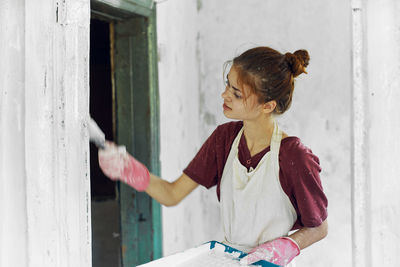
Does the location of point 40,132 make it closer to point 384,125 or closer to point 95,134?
point 95,134

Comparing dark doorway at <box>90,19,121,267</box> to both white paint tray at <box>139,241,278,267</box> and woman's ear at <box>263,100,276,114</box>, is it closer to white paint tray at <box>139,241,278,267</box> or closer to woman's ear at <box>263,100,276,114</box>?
white paint tray at <box>139,241,278,267</box>

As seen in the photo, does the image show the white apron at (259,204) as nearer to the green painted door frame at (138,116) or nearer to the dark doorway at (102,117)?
the green painted door frame at (138,116)

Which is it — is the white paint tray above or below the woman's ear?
below

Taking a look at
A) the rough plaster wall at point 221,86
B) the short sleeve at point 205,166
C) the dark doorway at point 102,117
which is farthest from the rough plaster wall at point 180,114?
the dark doorway at point 102,117

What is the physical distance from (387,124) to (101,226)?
2.77 metres

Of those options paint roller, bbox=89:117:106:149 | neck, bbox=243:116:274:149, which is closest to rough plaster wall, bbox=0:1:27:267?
paint roller, bbox=89:117:106:149

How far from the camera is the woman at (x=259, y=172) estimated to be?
3.61 feet

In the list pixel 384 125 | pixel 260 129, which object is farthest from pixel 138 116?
pixel 384 125

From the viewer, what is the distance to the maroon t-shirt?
110 cm

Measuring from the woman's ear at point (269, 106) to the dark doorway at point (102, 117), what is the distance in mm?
2225

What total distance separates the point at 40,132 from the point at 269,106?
686 millimetres

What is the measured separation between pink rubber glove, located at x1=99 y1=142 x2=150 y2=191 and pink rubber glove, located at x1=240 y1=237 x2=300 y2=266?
38 centimetres

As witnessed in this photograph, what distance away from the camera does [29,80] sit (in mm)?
825

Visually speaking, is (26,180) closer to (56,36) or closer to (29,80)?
(29,80)
